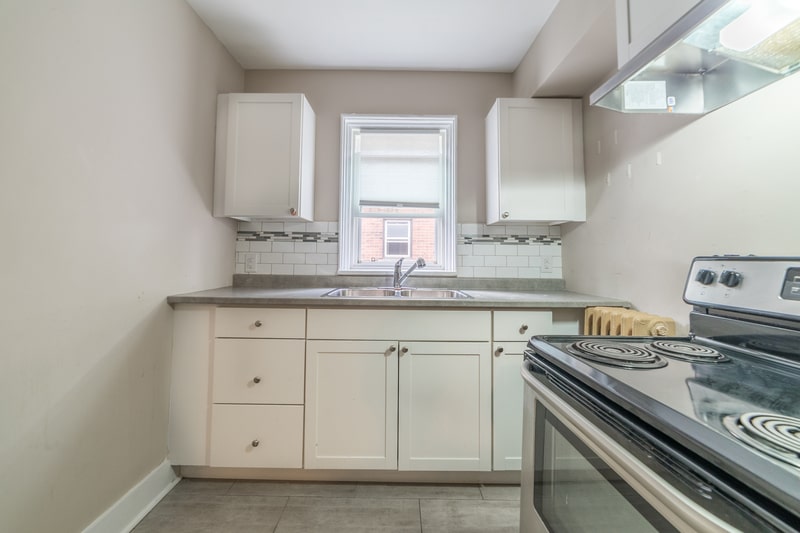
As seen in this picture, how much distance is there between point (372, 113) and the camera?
7.68 ft

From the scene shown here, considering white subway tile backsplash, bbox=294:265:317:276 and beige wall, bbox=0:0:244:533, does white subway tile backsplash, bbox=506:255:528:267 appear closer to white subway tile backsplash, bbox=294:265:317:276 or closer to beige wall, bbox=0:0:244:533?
white subway tile backsplash, bbox=294:265:317:276

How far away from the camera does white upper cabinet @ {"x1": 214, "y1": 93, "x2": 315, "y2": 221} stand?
6.55 feet

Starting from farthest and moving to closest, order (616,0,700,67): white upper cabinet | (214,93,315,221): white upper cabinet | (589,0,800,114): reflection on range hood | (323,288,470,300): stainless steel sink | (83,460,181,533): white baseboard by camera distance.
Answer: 1. (323,288,470,300): stainless steel sink
2. (214,93,315,221): white upper cabinet
3. (83,460,181,533): white baseboard
4. (616,0,700,67): white upper cabinet
5. (589,0,800,114): reflection on range hood

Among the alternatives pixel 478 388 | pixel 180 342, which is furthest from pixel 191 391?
pixel 478 388

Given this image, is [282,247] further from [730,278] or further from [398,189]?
[730,278]

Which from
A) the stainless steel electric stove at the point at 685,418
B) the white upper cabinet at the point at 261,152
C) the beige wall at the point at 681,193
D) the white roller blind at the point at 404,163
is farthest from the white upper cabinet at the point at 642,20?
the white upper cabinet at the point at 261,152

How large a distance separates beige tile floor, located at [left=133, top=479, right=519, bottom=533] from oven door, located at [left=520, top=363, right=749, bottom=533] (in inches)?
25.1

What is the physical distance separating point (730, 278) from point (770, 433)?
25.9 inches

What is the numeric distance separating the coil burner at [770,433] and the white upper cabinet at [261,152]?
2.00m

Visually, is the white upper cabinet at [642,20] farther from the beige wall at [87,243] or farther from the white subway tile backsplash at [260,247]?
the white subway tile backsplash at [260,247]

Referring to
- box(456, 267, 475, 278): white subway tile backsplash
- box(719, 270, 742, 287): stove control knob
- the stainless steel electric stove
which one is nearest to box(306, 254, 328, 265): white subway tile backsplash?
box(456, 267, 475, 278): white subway tile backsplash

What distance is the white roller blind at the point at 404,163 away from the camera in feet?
7.83

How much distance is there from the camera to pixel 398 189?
2.40 meters

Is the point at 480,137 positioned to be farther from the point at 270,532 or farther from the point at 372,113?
the point at 270,532
